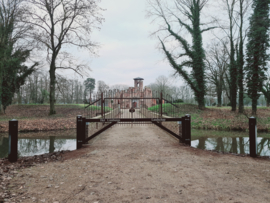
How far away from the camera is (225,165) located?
4.68 meters

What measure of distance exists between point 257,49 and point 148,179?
20136 mm

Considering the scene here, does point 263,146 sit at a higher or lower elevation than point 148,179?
lower

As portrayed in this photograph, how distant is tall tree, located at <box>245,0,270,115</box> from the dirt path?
52.6 feet

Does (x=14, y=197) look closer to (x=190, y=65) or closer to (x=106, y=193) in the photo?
(x=106, y=193)

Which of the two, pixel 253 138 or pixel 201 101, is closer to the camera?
pixel 253 138

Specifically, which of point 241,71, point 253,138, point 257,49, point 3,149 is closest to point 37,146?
point 3,149

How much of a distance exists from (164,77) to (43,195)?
62537 mm

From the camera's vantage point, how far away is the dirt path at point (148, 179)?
9.89ft

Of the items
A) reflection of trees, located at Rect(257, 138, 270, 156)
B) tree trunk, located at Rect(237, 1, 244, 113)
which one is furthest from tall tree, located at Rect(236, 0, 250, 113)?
reflection of trees, located at Rect(257, 138, 270, 156)

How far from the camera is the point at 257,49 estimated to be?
18219 millimetres

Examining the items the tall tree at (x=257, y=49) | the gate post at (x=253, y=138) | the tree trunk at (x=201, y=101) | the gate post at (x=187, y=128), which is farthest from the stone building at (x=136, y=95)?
the gate post at (x=253, y=138)

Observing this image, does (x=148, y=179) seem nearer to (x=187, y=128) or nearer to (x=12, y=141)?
(x=187, y=128)

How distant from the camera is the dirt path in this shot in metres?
3.02

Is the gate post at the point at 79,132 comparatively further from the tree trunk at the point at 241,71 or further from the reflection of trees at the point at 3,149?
the tree trunk at the point at 241,71
